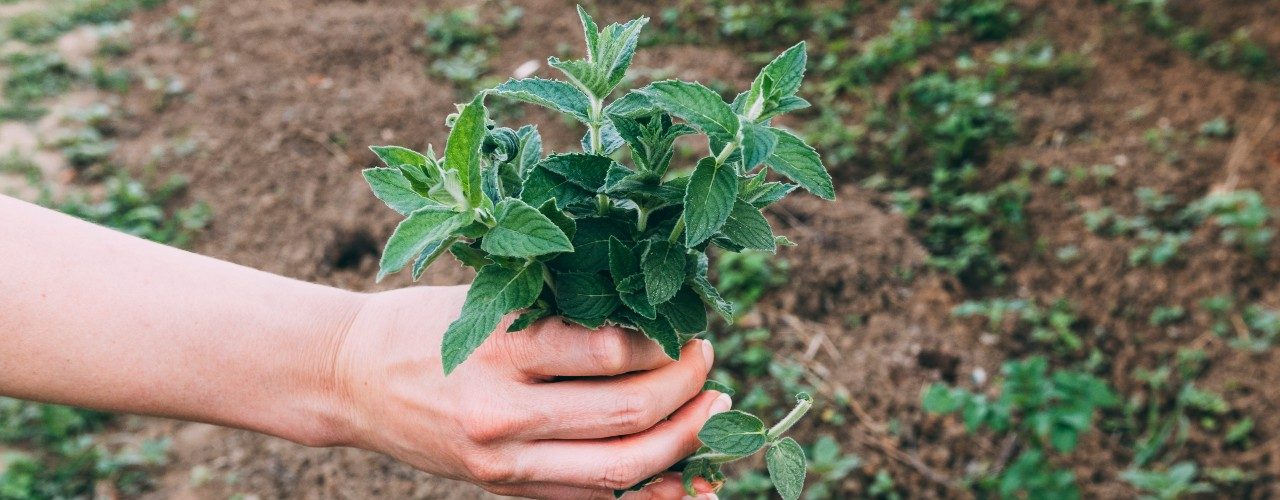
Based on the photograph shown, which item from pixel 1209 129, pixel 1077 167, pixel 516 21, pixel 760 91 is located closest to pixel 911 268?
pixel 1077 167

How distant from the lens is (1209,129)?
3.68m

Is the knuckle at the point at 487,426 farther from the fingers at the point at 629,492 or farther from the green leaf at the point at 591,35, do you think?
the green leaf at the point at 591,35

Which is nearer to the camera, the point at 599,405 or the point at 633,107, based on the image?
the point at 633,107

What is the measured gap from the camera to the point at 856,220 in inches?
140

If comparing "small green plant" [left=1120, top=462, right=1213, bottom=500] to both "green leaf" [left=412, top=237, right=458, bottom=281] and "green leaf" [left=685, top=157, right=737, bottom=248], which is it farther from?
"green leaf" [left=412, top=237, right=458, bottom=281]

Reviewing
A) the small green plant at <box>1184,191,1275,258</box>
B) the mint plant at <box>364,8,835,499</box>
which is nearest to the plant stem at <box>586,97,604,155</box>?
the mint plant at <box>364,8,835,499</box>

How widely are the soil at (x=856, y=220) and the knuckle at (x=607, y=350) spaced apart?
1586 millimetres

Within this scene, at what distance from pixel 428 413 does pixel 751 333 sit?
1.83m

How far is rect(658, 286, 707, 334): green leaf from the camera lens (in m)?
1.32

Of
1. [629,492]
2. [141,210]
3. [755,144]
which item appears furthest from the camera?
[141,210]

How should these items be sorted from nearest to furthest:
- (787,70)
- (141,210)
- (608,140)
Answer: (787,70) < (608,140) < (141,210)

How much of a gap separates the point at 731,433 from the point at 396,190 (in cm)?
65

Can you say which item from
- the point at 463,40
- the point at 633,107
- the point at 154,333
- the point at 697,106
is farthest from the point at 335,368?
the point at 463,40

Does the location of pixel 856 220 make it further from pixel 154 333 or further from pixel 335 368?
pixel 154 333
